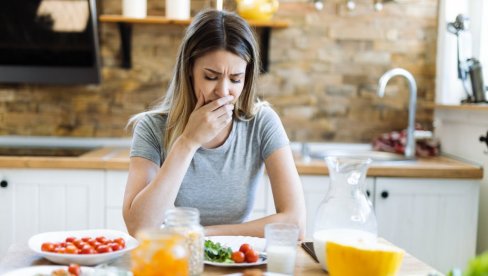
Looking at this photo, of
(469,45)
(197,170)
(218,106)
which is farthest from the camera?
(469,45)

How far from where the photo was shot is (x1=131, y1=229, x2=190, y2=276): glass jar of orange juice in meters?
1.01

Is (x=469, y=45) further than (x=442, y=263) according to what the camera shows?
Yes

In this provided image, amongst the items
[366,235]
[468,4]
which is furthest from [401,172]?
[366,235]

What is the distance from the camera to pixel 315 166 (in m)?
2.60

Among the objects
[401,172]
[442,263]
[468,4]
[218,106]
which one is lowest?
[442,263]

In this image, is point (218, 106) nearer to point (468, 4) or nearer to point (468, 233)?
point (468, 233)

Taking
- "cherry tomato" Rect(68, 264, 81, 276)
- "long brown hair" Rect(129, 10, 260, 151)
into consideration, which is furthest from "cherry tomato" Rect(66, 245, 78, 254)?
"long brown hair" Rect(129, 10, 260, 151)

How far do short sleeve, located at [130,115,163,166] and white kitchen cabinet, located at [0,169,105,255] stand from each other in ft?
2.65

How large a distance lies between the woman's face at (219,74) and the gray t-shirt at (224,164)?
18 centimetres

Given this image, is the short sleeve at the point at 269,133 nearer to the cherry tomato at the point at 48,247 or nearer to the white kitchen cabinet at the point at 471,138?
the cherry tomato at the point at 48,247

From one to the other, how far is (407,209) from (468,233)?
31 centimetres

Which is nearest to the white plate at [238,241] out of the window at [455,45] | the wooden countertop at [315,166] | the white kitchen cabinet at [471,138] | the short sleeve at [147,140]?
the short sleeve at [147,140]

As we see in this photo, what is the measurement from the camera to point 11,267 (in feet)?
4.08

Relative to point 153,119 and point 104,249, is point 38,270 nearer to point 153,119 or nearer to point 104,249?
point 104,249
